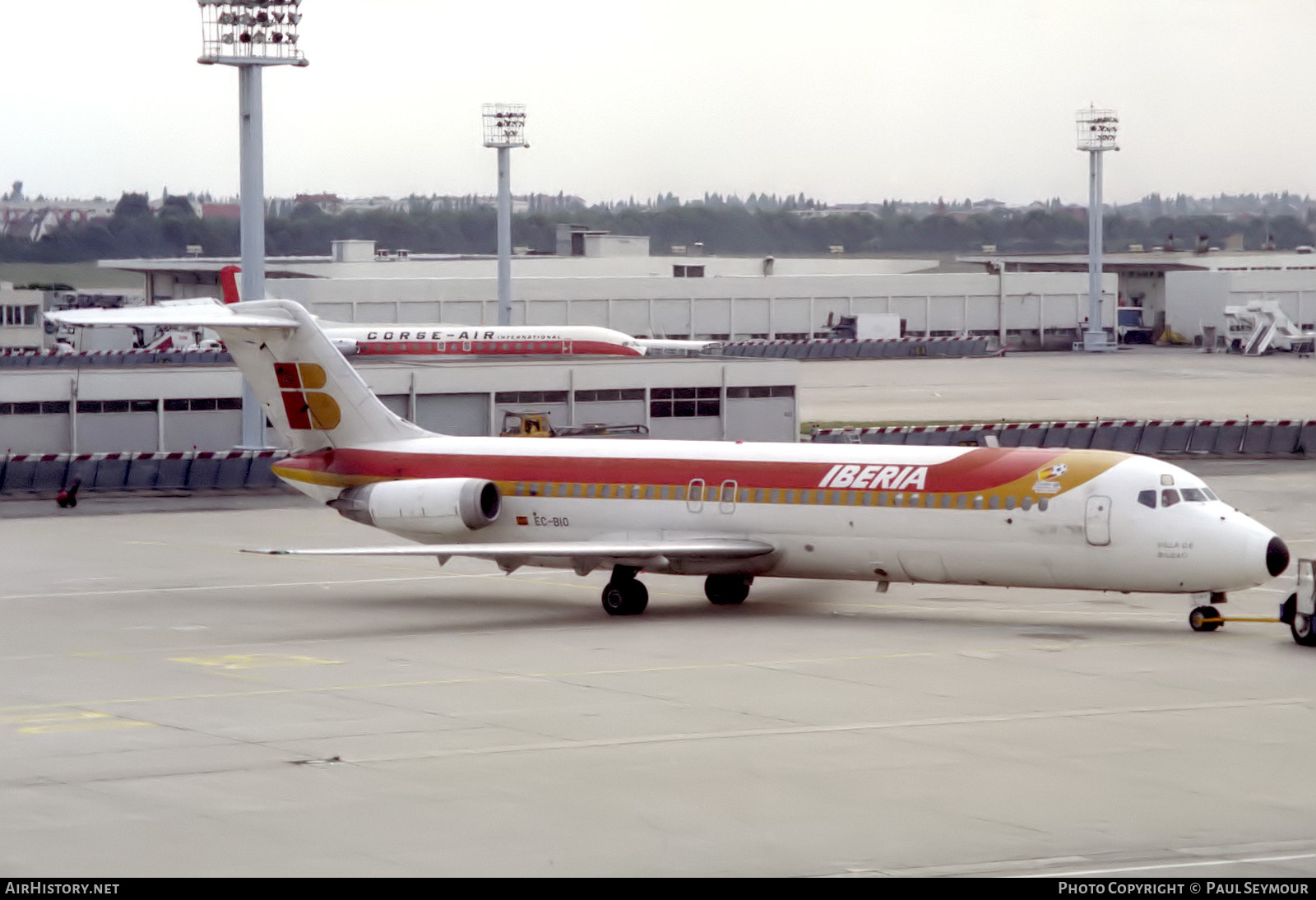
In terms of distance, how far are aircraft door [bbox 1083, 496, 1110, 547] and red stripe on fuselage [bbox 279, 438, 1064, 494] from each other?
3.87 ft

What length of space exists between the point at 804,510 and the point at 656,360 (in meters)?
30.2

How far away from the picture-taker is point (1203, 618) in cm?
2803

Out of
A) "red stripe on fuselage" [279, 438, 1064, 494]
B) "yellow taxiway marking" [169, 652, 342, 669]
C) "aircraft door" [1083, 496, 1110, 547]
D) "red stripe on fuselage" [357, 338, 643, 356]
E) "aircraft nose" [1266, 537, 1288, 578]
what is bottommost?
"yellow taxiway marking" [169, 652, 342, 669]

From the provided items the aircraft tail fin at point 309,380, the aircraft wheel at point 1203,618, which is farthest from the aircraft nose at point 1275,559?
the aircraft tail fin at point 309,380

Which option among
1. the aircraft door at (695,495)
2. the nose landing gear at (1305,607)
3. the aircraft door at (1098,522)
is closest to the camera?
the nose landing gear at (1305,607)

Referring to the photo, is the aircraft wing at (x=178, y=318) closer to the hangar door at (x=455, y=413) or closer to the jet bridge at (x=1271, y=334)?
the hangar door at (x=455, y=413)

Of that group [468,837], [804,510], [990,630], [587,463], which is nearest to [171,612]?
[587,463]

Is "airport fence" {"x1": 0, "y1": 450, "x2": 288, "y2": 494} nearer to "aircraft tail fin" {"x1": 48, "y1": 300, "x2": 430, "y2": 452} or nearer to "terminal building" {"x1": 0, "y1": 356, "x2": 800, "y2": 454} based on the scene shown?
"terminal building" {"x1": 0, "y1": 356, "x2": 800, "y2": 454}

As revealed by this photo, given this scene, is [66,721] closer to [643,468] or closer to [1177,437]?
[643,468]

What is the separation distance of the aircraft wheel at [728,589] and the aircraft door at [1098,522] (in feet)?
20.2

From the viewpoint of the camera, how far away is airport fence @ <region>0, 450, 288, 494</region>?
4841 centimetres

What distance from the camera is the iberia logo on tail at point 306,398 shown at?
33594mm

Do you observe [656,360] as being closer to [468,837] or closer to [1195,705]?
[1195,705]

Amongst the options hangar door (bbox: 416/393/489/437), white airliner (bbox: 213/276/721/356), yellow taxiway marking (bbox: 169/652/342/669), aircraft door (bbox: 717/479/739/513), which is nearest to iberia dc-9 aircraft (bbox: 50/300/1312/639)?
aircraft door (bbox: 717/479/739/513)
